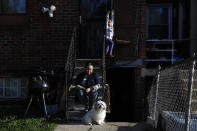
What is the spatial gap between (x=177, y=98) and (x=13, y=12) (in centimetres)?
641

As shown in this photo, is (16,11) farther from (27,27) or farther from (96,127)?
(96,127)

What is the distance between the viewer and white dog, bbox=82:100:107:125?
21.0ft

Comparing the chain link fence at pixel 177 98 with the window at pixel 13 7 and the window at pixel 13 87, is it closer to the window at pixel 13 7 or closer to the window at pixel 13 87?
the window at pixel 13 87

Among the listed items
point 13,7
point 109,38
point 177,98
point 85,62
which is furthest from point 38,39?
point 177,98

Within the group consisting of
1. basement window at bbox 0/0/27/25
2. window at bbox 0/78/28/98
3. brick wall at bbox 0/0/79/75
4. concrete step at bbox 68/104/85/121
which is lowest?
concrete step at bbox 68/104/85/121

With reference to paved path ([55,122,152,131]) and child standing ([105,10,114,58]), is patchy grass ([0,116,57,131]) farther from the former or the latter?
child standing ([105,10,114,58])

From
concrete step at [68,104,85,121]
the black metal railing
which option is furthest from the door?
concrete step at [68,104,85,121]

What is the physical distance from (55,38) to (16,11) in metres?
1.56

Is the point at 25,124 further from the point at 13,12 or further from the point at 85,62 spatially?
the point at 13,12

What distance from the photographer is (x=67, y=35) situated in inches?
347

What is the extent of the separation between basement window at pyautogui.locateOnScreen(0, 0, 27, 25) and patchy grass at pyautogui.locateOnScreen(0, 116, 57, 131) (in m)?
3.36

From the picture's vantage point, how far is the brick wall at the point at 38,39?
8.78 m

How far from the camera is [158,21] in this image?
11.2 metres

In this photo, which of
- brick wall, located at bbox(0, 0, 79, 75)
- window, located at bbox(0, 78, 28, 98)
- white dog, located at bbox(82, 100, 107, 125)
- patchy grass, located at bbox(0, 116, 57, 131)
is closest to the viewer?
patchy grass, located at bbox(0, 116, 57, 131)
